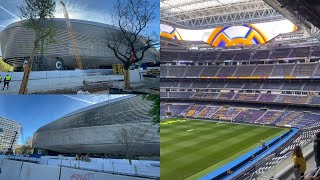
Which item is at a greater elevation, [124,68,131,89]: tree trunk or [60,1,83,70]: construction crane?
[60,1,83,70]: construction crane

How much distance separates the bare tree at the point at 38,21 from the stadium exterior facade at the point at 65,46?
2.1 inches

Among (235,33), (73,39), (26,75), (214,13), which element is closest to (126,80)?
(73,39)

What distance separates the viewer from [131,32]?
3334 mm

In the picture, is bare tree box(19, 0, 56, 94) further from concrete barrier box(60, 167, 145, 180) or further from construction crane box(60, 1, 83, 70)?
concrete barrier box(60, 167, 145, 180)

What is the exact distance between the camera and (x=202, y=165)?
50.1 feet

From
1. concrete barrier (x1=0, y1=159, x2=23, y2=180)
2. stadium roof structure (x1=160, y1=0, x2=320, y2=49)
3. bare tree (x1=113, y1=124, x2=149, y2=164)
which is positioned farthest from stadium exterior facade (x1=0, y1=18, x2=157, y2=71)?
stadium roof structure (x1=160, y1=0, x2=320, y2=49)

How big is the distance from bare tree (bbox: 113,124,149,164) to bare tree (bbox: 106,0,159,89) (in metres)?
0.45

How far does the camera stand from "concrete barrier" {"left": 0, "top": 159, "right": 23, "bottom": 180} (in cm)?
354

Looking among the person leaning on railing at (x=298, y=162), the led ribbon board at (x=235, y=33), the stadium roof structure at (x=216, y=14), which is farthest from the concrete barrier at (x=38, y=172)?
the led ribbon board at (x=235, y=33)

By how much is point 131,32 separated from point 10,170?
1.97m

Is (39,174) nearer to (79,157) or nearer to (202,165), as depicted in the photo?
(79,157)

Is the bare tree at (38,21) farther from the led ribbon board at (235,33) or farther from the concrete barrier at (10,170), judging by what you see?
the led ribbon board at (235,33)

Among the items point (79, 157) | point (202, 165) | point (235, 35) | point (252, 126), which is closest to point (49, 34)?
point (79, 157)

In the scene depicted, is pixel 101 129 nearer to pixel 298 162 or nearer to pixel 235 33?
pixel 298 162
